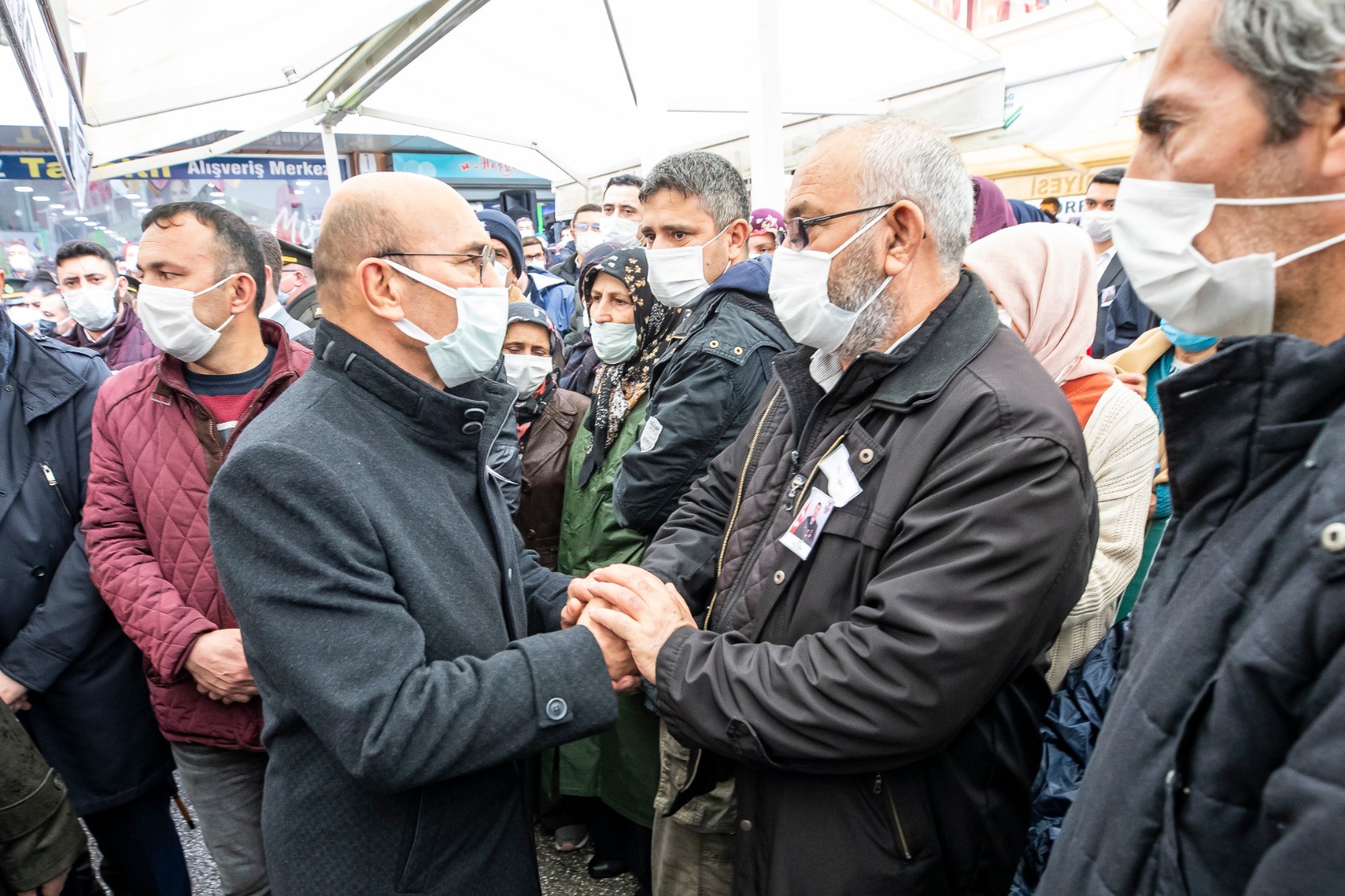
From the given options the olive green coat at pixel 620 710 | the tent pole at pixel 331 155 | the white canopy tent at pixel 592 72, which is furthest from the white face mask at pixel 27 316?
the olive green coat at pixel 620 710

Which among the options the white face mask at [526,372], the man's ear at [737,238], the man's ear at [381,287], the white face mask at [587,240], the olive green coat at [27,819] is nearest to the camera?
the man's ear at [381,287]

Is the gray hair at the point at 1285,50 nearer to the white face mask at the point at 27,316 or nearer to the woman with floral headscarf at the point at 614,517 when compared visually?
the woman with floral headscarf at the point at 614,517

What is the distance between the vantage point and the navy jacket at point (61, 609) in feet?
7.65

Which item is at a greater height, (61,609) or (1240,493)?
(1240,493)

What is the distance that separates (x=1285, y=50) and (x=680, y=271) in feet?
7.89

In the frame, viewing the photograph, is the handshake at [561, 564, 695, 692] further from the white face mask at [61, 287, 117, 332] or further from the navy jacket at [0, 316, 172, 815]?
the white face mask at [61, 287, 117, 332]

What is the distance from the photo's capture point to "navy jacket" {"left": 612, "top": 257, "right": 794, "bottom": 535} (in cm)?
256

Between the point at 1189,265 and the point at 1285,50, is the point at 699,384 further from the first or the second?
the point at 1285,50

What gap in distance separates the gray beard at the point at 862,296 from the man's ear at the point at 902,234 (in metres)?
0.03

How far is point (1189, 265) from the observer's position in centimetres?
102

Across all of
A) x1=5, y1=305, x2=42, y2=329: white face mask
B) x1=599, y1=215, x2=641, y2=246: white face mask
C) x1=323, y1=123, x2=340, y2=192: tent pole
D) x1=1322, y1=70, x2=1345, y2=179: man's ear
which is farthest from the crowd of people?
x1=323, y1=123, x2=340, y2=192: tent pole

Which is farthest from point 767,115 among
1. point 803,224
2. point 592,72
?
point 592,72

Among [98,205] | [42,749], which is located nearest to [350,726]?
[42,749]

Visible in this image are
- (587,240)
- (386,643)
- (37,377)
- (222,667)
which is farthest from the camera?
(587,240)
